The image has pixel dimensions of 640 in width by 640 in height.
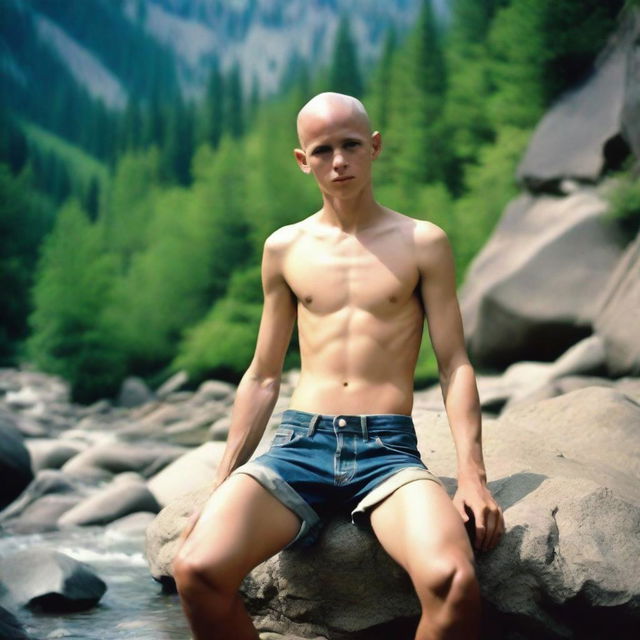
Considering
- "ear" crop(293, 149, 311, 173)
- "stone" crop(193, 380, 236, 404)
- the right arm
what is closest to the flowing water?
the right arm

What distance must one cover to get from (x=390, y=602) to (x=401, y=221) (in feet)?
4.19

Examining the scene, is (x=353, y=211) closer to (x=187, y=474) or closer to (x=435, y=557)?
(x=435, y=557)

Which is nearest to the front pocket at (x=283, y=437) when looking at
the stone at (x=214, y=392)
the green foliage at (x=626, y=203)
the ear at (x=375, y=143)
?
the ear at (x=375, y=143)

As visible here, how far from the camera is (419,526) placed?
2.52 metres

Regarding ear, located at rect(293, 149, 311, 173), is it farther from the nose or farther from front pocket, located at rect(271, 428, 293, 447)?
front pocket, located at rect(271, 428, 293, 447)

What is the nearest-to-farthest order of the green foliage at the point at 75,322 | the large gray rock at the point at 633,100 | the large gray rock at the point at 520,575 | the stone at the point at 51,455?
1. the large gray rock at the point at 520,575
2. the stone at the point at 51,455
3. the large gray rock at the point at 633,100
4. the green foliage at the point at 75,322

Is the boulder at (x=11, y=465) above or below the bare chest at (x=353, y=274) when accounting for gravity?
below

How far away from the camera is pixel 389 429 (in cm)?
293

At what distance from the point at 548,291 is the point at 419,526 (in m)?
10.3

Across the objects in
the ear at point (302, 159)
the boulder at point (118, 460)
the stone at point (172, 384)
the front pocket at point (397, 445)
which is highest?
the ear at point (302, 159)

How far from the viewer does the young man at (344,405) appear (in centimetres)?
255

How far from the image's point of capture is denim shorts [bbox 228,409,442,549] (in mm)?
2785

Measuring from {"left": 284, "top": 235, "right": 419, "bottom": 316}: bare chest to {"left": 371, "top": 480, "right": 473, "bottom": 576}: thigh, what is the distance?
687 mm

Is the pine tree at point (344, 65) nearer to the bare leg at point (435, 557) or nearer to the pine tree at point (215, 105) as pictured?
the pine tree at point (215, 105)
